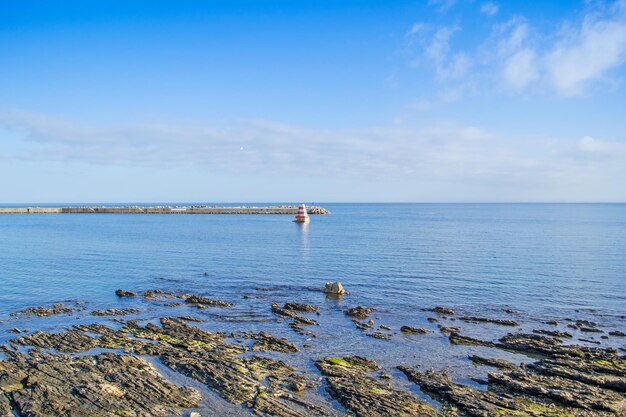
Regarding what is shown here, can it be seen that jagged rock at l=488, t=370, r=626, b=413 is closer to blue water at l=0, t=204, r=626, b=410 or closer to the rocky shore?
the rocky shore

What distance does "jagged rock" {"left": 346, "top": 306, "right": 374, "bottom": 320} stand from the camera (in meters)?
34.4

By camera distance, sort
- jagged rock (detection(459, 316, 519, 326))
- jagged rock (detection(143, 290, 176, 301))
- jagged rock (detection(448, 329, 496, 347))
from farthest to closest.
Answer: jagged rock (detection(143, 290, 176, 301)), jagged rock (detection(459, 316, 519, 326)), jagged rock (detection(448, 329, 496, 347))

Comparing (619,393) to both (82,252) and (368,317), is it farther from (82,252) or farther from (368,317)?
(82,252)

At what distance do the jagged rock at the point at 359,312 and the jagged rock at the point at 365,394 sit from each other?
10.4 meters

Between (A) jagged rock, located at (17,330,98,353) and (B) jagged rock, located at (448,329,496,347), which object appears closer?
(A) jagged rock, located at (17,330,98,353)

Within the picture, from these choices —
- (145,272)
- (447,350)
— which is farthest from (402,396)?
(145,272)

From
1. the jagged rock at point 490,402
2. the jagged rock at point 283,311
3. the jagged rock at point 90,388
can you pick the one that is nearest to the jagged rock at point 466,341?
the jagged rock at point 490,402

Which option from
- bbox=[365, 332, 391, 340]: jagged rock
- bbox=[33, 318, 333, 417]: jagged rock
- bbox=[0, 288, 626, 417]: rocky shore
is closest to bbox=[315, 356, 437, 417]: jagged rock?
bbox=[0, 288, 626, 417]: rocky shore

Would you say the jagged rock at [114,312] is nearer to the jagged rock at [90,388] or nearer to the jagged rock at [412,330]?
the jagged rock at [90,388]

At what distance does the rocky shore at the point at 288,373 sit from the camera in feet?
61.2

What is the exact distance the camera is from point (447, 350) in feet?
87.4

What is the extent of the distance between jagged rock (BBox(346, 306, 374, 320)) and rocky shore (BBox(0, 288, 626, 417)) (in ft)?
7.02

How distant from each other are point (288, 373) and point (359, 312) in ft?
43.9

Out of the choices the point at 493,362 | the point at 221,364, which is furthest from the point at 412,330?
the point at 221,364
